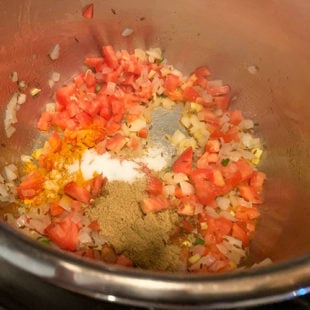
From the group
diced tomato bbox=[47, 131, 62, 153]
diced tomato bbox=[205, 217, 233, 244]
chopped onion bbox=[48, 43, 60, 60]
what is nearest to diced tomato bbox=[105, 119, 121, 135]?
diced tomato bbox=[47, 131, 62, 153]

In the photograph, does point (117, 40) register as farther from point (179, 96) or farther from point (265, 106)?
point (265, 106)

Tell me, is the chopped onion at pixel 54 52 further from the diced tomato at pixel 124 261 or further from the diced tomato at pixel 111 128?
the diced tomato at pixel 124 261

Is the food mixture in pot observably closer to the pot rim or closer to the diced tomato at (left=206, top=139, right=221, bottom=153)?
the diced tomato at (left=206, top=139, right=221, bottom=153)

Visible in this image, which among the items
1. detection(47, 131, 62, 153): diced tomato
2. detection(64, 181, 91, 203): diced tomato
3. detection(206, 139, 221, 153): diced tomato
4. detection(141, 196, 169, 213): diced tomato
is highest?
detection(47, 131, 62, 153): diced tomato

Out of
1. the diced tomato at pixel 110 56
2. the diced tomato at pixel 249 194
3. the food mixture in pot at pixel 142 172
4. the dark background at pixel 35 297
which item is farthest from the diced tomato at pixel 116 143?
the dark background at pixel 35 297

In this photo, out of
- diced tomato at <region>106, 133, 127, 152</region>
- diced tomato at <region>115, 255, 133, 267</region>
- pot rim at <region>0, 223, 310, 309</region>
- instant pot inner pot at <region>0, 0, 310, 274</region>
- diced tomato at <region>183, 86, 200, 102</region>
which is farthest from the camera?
diced tomato at <region>183, 86, 200, 102</region>

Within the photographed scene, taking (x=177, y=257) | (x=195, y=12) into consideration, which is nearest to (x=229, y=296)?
(x=177, y=257)
